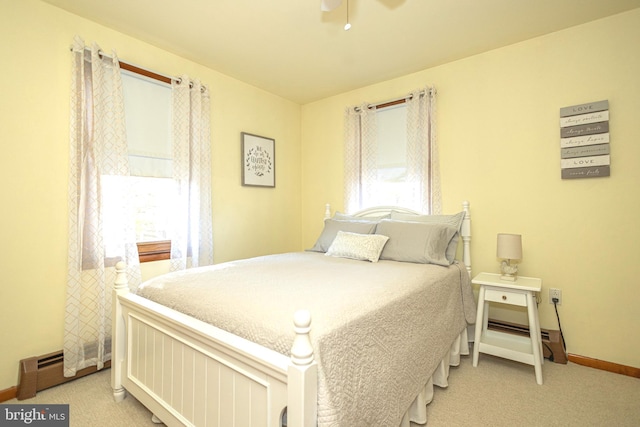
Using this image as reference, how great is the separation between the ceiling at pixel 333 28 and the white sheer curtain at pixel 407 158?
0.43 metres

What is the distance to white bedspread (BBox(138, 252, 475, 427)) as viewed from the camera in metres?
1.10

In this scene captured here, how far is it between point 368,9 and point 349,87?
1311 mm

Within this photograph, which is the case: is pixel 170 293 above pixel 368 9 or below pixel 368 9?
below

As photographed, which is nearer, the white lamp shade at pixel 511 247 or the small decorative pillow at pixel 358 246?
the white lamp shade at pixel 511 247

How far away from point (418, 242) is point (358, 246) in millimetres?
469

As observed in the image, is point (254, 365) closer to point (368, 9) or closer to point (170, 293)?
point (170, 293)

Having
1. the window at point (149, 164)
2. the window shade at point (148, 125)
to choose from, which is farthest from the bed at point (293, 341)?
the window shade at point (148, 125)

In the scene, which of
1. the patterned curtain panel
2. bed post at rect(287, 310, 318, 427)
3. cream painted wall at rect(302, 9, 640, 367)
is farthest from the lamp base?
bed post at rect(287, 310, 318, 427)

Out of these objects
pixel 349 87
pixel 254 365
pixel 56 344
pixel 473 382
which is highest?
pixel 349 87

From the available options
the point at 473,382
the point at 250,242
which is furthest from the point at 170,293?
the point at 473,382

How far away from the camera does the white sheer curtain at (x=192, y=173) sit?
262cm

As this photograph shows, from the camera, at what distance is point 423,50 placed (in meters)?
2.64

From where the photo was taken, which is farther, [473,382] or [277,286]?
[473,382]

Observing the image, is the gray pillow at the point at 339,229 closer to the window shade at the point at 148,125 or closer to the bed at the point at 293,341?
the bed at the point at 293,341
